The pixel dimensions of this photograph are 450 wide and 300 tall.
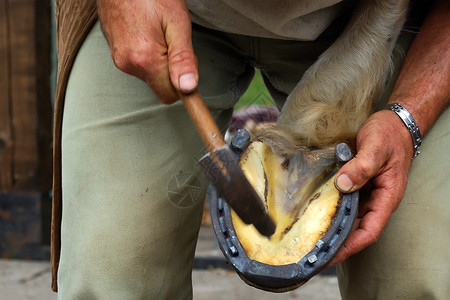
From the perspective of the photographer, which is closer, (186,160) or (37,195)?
(186,160)

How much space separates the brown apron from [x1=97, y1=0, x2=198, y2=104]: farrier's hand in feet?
0.58

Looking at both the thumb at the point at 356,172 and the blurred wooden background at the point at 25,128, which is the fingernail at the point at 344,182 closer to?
the thumb at the point at 356,172

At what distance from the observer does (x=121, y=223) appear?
1115 millimetres

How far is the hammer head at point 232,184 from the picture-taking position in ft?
3.01

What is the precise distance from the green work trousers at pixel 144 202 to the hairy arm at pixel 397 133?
0.06m

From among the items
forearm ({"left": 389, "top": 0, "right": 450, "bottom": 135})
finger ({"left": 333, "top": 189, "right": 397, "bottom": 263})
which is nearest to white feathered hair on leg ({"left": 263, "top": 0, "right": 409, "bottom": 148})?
forearm ({"left": 389, "top": 0, "right": 450, "bottom": 135})

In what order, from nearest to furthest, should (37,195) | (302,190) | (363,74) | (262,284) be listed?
1. (262,284)
2. (302,190)
3. (363,74)
4. (37,195)

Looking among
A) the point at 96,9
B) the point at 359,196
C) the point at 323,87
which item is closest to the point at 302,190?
the point at 359,196

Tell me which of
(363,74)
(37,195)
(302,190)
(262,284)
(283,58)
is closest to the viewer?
(262,284)

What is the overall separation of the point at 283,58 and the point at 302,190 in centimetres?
34

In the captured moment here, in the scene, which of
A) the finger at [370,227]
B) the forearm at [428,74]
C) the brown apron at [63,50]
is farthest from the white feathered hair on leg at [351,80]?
the brown apron at [63,50]

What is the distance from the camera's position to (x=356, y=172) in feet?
3.32

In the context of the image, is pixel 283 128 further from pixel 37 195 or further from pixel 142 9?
pixel 37 195

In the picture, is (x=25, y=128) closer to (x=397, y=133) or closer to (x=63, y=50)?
(x=63, y=50)
